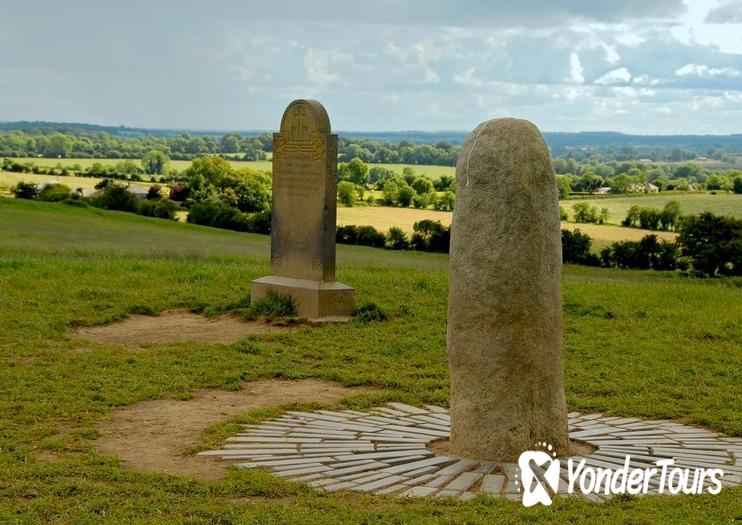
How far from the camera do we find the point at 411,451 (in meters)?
8.20

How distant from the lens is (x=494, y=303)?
7.86 meters

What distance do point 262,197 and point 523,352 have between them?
159 feet

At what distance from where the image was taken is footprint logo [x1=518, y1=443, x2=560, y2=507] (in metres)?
6.98

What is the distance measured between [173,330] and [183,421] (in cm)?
522

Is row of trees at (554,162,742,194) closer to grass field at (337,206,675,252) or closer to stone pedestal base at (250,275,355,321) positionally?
grass field at (337,206,675,252)

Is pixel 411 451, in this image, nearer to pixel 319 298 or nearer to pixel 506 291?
pixel 506 291

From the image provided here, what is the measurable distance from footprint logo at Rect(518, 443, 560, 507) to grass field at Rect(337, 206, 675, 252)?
26.7 metres

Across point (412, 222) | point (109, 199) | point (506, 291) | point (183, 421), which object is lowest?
point (183, 421)

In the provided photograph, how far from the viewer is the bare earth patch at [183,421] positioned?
8.28 metres

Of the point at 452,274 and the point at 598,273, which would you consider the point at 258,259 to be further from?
the point at 452,274

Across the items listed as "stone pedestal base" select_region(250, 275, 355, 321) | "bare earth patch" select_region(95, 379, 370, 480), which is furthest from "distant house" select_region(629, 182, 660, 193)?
"bare earth patch" select_region(95, 379, 370, 480)

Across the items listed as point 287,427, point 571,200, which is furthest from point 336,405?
point 571,200

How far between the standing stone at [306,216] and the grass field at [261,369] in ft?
2.31

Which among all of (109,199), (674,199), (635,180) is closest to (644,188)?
(635,180)
